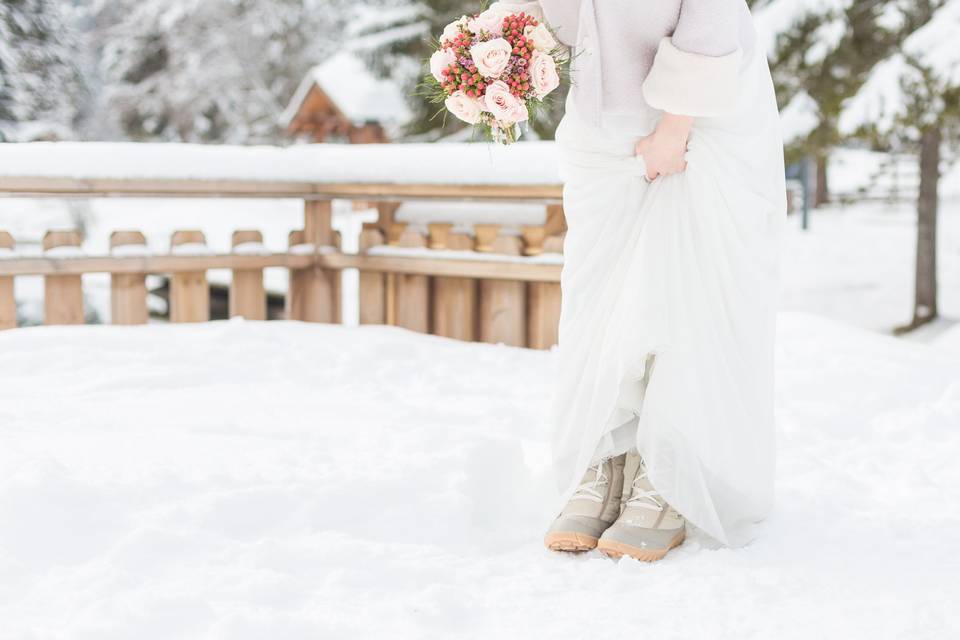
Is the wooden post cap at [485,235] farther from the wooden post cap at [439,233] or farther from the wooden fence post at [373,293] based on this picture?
the wooden fence post at [373,293]

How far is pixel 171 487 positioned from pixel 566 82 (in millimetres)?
1407

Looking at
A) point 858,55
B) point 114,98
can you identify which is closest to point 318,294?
point 858,55

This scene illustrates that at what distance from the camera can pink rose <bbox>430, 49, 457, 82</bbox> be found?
7.70 ft

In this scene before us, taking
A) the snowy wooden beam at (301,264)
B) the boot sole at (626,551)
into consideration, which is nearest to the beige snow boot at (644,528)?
the boot sole at (626,551)

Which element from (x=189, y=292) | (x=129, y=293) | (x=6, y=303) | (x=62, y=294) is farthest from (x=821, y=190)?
(x=6, y=303)

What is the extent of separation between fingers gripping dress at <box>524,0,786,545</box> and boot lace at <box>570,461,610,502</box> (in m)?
0.04

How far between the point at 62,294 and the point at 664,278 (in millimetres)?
2969

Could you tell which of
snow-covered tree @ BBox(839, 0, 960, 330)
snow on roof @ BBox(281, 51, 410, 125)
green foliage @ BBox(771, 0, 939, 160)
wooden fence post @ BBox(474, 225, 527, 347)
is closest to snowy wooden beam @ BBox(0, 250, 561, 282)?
wooden fence post @ BBox(474, 225, 527, 347)

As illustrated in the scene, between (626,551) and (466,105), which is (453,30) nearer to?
(466,105)

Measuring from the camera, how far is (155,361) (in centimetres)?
382

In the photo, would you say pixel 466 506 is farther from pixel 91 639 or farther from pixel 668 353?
pixel 91 639

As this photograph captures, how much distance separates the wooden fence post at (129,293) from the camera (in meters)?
4.30

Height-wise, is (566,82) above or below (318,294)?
above

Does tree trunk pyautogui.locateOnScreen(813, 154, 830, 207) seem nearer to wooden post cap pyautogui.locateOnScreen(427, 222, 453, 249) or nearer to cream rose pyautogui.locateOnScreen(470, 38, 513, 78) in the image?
wooden post cap pyautogui.locateOnScreen(427, 222, 453, 249)
